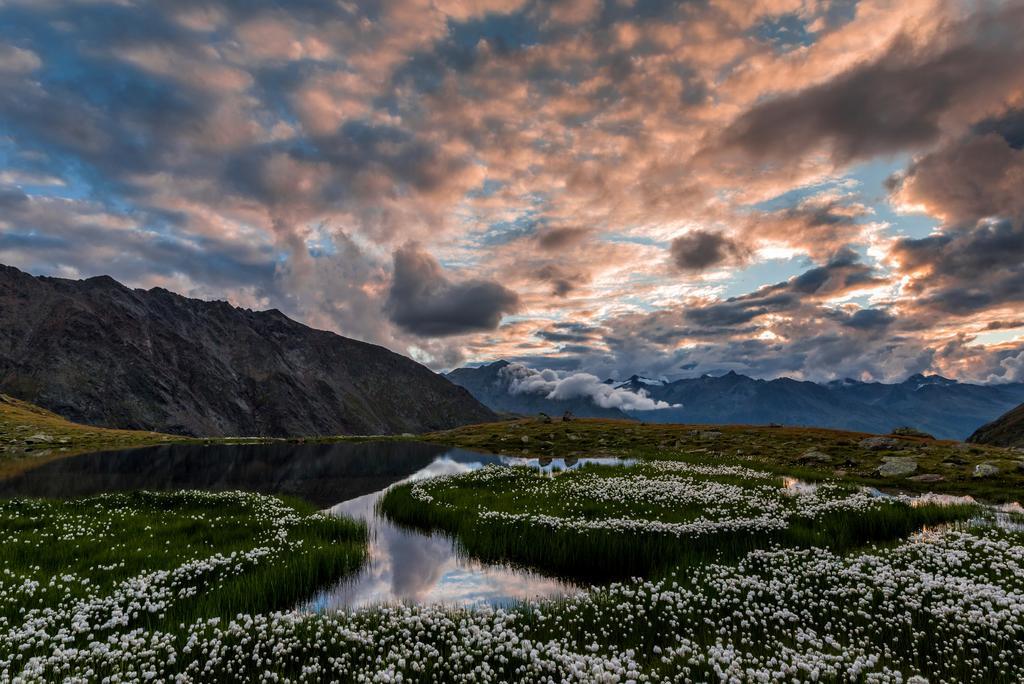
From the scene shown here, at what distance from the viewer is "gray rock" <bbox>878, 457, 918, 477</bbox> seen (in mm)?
36375

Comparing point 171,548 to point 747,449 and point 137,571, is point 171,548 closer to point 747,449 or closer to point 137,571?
point 137,571

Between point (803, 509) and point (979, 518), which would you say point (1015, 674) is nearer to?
point (803, 509)

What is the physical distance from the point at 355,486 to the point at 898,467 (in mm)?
43478

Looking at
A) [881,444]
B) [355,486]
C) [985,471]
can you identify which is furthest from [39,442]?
[881,444]

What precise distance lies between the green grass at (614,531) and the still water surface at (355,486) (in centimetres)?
110

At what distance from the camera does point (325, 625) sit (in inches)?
451

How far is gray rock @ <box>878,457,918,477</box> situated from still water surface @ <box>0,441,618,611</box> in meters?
23.1

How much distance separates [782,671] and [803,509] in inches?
636

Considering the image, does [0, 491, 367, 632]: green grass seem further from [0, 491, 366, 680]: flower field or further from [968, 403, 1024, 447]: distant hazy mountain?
[968, 403, 1024, 447]: distant hazy mountain

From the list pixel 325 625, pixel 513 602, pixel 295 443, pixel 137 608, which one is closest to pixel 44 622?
pixel 137 608

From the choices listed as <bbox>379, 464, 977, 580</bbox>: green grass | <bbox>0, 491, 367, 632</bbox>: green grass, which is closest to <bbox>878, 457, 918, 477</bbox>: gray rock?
<bbox>379, 464, 977, 580</bbox>: green grass

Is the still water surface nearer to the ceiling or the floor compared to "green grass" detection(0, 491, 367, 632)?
nearer to the floor

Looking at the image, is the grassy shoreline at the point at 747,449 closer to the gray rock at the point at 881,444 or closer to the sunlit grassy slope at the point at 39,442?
the sunlit grassy slope at the point at 39,442

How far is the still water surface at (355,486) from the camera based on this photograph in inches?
635
